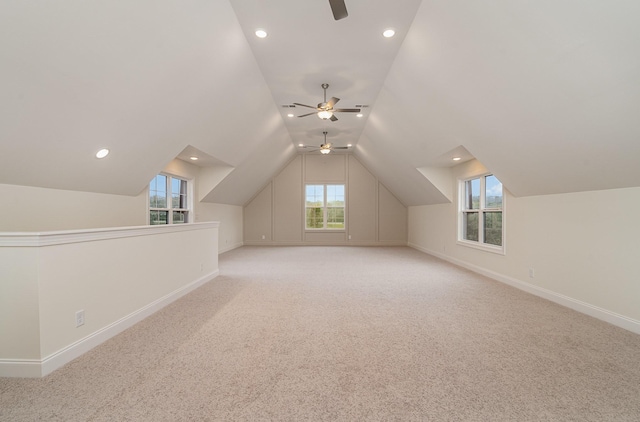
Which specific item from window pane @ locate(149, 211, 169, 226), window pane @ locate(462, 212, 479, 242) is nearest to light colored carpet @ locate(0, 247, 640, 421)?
window pane @ locate(462, 212, 479, 242)

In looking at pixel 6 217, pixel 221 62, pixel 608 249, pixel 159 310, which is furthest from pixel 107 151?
pixel 608 249

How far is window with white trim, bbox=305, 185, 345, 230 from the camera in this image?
10.9m

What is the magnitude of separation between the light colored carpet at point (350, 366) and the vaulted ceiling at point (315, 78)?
187 centimetres

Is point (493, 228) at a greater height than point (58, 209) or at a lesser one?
lesser

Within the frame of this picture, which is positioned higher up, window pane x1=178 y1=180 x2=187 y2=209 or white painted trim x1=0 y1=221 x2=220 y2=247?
window pane x1=178 y1=180 x2=187 y2=209

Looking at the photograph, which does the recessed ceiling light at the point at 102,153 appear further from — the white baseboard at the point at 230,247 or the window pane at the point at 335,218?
the window pane at the point at 335,218

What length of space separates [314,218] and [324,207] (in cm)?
53

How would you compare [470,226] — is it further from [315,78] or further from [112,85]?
[112,85]

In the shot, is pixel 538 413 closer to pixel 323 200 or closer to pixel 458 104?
pixel 458 104

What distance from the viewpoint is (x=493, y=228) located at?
5.64 metres

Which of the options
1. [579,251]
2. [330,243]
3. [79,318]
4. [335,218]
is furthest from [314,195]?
[79,318]

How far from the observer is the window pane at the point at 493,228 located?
214 inches

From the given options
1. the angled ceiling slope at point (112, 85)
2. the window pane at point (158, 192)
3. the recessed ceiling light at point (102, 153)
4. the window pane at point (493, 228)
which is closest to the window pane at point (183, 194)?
the window pane at point (158, 192)

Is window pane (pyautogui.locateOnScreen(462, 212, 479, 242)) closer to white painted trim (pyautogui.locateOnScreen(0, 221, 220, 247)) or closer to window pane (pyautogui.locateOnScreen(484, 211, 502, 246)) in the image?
window pane (pyautogui.locateOnScreen(484, 211, 502, 246))
